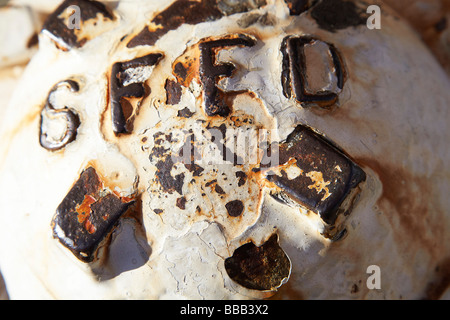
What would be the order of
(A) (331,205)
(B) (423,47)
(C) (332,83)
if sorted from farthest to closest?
(B) (423,47) → (C) (332,83) → (A) (331,205)

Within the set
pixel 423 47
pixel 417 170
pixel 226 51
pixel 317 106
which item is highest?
pixel 226 51

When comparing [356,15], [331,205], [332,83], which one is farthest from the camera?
[356,15]

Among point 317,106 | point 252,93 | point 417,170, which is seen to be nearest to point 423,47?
point 417,170

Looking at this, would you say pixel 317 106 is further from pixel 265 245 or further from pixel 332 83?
pixel 265 245

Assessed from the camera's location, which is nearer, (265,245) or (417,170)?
(265,245)

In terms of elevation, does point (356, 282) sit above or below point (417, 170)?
below

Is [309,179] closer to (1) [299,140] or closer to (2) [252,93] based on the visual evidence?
(1) [299,140]
